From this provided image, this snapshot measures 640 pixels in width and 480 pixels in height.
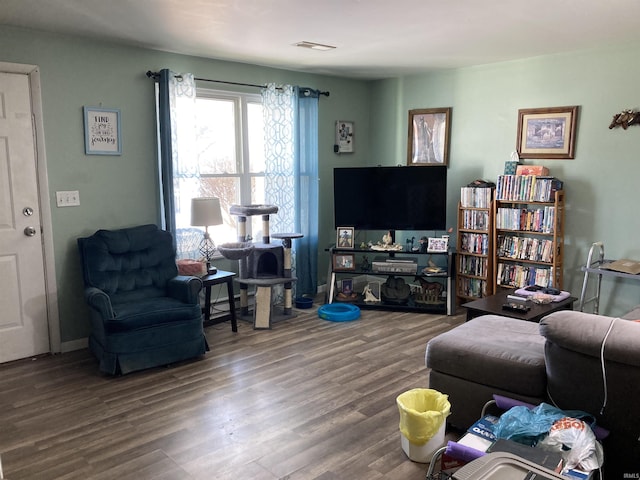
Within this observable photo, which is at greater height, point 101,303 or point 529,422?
point 101,303

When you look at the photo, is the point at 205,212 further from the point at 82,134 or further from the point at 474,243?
the point at 474,243

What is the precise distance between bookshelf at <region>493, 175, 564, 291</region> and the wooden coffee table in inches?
33.0

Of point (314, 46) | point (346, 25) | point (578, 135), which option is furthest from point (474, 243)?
point (346, 25)

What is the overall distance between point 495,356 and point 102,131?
3.30 meters

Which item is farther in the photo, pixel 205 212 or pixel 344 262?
pixel 344 262

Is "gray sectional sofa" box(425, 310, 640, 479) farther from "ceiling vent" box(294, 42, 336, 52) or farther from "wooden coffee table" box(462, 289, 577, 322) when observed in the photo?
"ceiling vent" box(294, 42, 336, 52)

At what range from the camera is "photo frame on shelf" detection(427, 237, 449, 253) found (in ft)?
16.5

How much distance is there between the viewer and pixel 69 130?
3.93m

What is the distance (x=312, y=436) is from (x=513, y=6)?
9.13 feet

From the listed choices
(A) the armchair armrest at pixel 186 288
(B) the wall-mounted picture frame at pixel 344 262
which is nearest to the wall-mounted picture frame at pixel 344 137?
(B) the wall-mounted picture frame at pixel 344 262

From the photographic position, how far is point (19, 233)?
379 centimetres

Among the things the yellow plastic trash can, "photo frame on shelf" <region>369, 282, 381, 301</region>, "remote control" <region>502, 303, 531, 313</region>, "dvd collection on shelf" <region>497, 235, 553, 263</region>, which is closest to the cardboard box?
"dvd collection on shelf" <region>497, 235, 553, 263</region>

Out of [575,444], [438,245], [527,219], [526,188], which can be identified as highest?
[526,188]

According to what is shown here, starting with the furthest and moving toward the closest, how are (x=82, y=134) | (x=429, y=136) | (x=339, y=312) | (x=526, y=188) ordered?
(x=429, y=136), (x=339, y=312), (x=526, y=188), (x=82, y=134)
